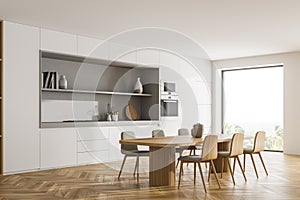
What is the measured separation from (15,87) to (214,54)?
5.40 m

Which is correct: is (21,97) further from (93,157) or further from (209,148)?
(209,148)

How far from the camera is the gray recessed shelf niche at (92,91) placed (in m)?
7.58

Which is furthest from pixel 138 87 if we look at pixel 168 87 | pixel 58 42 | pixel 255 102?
pixel 255 102

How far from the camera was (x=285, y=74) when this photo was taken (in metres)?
9.73

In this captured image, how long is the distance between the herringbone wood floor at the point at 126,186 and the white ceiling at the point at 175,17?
2509 millimetres

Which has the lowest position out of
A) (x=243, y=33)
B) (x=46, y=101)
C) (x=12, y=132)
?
(x=12, y=132)

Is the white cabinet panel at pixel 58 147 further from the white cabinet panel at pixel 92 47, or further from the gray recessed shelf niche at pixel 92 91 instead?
the white cabinet panel at pixel 92 47

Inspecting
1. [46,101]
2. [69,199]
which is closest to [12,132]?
[46,101]

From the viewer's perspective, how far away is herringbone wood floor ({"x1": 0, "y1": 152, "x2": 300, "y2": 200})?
480 centimetres

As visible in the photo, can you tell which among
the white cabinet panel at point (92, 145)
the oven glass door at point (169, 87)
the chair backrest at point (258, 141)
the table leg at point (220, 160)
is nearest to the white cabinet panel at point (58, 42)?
the white cabinet panel at point (92, 145)

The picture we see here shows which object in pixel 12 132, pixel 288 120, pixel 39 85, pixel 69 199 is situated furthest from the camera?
pixel 288 120

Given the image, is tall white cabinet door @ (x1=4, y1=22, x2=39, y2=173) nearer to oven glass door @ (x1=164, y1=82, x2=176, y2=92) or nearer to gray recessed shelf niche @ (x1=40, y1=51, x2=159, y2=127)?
gray recessed shelf niche @ (x1=40, y1=51, x2=159, y2=127)

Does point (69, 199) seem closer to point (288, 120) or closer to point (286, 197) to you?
point (286, 197)

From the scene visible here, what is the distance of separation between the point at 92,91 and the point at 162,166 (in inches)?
130
